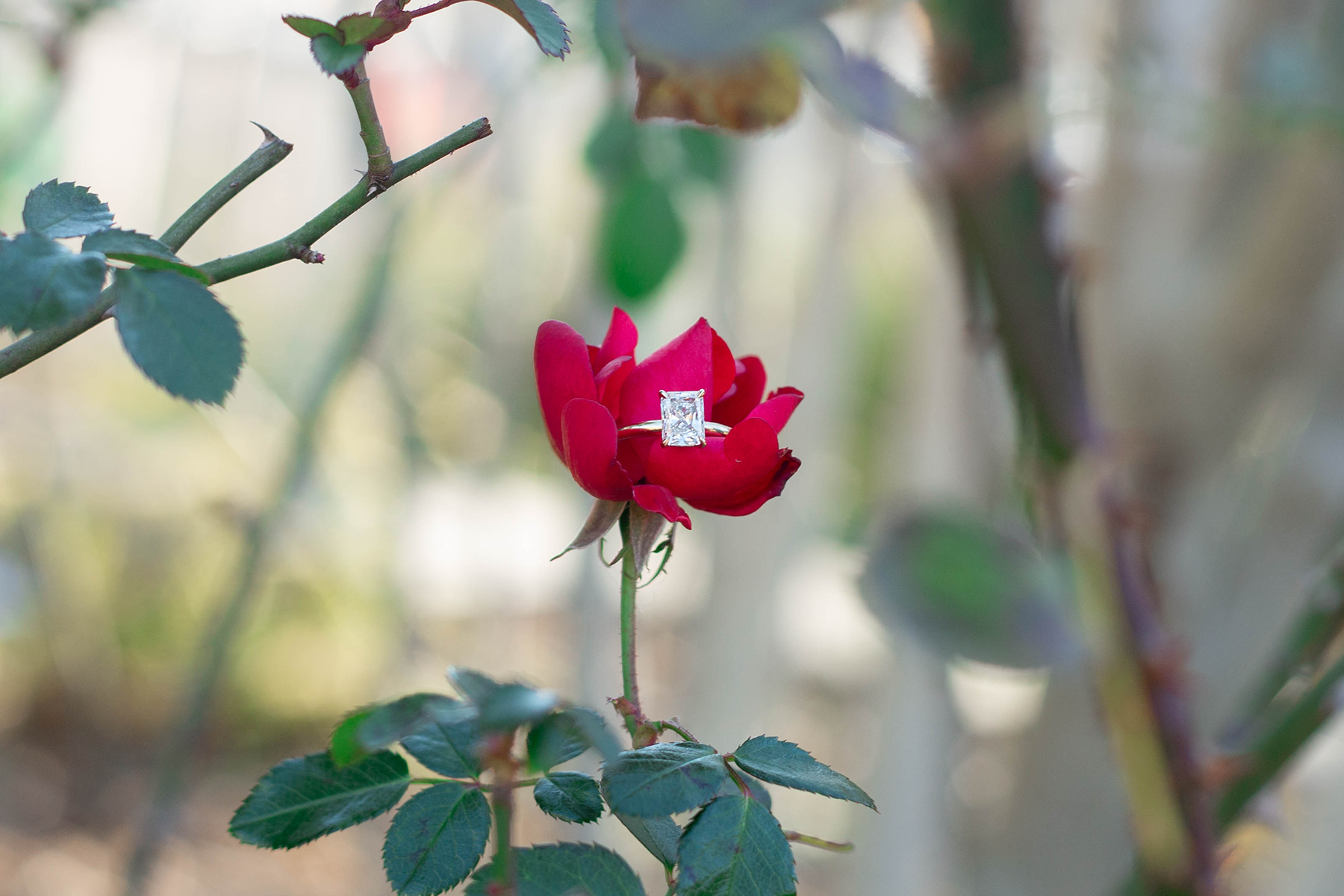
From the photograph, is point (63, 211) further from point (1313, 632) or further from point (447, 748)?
point (1313, 632)

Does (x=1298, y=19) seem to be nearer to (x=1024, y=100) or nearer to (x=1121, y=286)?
(x=1121, y=286)

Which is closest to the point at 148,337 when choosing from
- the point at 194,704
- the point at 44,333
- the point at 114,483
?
the point at 44,333

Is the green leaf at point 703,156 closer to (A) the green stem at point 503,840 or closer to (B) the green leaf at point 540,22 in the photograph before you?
(B) the green leaf at point 540,22

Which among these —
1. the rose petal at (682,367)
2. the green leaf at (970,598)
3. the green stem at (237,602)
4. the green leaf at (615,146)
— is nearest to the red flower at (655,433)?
the rose petal at (682,367)

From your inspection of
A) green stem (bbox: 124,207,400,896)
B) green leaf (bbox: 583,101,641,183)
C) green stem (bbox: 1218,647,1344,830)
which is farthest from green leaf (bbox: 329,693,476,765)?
green stem (bbox: 124,207,400,896)

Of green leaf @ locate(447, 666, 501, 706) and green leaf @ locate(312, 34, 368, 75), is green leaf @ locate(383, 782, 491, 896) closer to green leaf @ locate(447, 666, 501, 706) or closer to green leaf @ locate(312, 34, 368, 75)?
green leaf @ locate(447, 666, 501, 706)

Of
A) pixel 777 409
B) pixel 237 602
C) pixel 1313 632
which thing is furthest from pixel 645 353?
pixel 777 409
